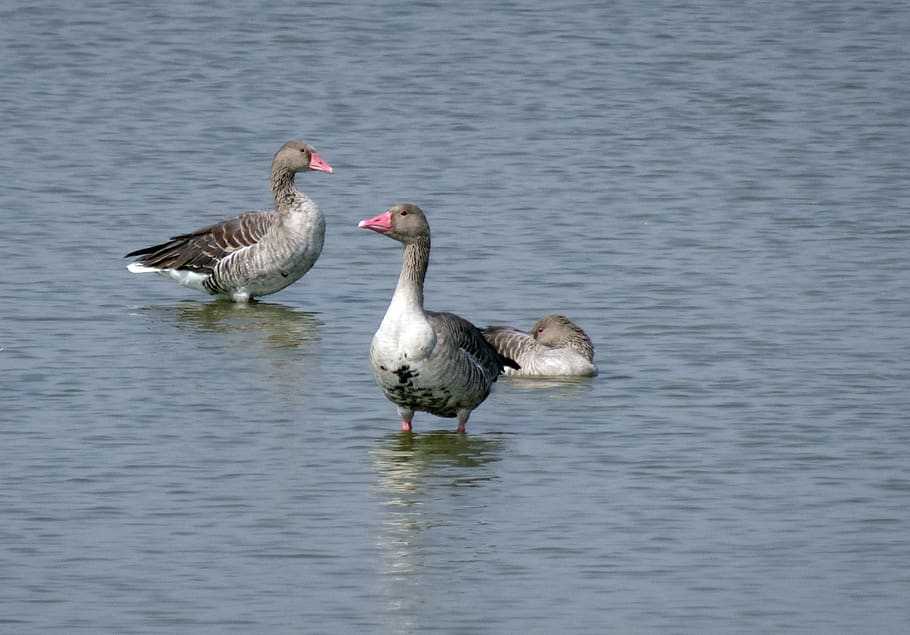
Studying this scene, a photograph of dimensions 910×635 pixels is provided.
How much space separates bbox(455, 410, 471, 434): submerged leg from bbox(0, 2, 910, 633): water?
10cm

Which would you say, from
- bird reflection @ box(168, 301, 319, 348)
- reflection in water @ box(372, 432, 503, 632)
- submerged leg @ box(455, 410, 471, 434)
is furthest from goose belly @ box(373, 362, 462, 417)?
bird reflection @ box(168, 301, 319, 348)

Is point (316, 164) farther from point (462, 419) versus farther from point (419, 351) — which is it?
point (419, 351)

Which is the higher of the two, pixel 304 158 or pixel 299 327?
pixel 304 158

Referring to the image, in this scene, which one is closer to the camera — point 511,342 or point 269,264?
point 511,342

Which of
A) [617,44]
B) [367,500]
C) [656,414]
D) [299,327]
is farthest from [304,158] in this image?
[617,44]

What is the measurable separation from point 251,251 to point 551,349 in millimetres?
4220

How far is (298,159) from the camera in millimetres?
20172

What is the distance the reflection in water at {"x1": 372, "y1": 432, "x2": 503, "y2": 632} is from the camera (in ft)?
36.4

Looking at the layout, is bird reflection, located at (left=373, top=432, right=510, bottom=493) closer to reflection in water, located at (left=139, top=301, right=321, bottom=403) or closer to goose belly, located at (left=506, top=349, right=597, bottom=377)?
reflection in water, located at (left=139, top=301, right=321, bottom=403)

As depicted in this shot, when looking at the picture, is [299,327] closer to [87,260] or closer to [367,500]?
[87,260]

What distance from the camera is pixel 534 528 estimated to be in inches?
480

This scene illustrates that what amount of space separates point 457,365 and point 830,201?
10284mm

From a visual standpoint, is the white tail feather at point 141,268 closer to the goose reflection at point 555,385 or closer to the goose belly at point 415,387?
the goose reflection at point 555,385

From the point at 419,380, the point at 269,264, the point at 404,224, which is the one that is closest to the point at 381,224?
the point at 404,224
